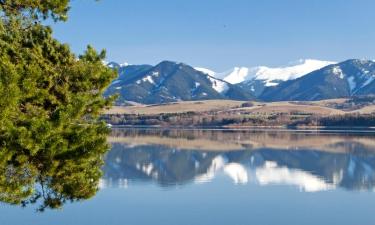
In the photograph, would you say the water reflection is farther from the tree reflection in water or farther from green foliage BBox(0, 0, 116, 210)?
the tree reflection in water

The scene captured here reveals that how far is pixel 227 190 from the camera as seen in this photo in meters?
57.5

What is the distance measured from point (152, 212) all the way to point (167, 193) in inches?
461

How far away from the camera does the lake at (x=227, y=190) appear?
42531mm

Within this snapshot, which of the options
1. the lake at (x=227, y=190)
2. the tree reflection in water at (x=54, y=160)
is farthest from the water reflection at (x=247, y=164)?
the tree reflection in water at (x=54, y=160)

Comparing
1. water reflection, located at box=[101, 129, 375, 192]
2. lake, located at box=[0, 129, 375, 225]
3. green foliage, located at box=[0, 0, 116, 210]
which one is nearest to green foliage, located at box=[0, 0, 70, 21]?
green foliage, located at box=[0, 0, 116, 210]

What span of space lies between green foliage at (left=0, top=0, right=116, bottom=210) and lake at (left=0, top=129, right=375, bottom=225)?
2651cm

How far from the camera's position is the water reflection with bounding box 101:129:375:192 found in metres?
67.0

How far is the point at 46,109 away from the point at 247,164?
7197cm

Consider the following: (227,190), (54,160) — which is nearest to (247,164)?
(227,190)

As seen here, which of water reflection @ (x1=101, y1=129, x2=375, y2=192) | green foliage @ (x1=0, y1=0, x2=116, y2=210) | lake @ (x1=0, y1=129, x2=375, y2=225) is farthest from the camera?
water reflection @ (x1=101, y1=129, x2=375, y2=192)

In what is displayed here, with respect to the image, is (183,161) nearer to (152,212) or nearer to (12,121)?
(152,212)

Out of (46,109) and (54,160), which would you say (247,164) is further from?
(54,160)

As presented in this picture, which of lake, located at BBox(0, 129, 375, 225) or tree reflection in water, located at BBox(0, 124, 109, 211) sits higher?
tree reflection in water, located at BBox(0, 124, 109, 211)

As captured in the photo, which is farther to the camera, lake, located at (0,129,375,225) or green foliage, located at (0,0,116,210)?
lake, located at (0,129,375,225)
